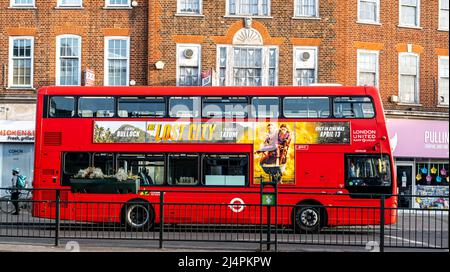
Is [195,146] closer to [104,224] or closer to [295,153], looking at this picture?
[295,153]

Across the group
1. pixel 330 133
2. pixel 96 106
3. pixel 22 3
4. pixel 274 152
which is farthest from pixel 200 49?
pixel 330 133

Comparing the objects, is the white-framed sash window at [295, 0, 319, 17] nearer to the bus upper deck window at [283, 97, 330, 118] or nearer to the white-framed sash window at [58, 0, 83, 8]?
the white-framed sash window at [58, 0, 83, 8]

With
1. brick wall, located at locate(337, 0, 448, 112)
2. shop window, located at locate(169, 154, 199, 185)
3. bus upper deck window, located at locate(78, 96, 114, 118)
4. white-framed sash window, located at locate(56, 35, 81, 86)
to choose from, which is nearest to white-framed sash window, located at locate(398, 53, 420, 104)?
brick wall, located at locate(337, 0, 448, 112)

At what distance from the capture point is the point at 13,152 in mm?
27312

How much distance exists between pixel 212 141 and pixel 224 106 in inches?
39.2

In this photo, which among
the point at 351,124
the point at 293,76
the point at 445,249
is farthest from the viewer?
the point at 293,76

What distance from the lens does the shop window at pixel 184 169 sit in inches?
737

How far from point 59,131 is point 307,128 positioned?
6.65 metres

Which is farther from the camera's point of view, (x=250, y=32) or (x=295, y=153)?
(x=250, y=32)

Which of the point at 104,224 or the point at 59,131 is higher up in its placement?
the point at 59,131

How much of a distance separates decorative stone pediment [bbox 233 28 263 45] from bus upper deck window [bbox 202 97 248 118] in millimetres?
8653

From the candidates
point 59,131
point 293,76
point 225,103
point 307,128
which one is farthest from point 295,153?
point 293,76

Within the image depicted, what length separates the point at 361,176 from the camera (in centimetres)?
1831

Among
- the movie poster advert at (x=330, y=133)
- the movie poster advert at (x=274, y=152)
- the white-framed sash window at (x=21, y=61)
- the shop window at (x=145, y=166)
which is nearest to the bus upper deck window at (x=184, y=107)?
the shop window at (x=145, y=166)
